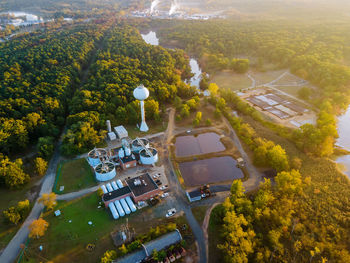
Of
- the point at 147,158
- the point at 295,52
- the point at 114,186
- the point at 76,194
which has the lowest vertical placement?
the point at 76,194

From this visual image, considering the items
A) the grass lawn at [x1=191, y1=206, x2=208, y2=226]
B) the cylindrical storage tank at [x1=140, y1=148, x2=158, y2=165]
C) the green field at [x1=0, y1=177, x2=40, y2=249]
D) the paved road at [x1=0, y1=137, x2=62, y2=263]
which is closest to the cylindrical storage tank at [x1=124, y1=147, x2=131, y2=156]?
the cylindrical storage tank at [x1=140, y1=148, x2=158, y2=165]

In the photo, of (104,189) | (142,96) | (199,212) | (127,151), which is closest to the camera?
(199,212)

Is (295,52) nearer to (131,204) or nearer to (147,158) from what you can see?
(147,158)

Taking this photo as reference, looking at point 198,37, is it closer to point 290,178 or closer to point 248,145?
point 248,145

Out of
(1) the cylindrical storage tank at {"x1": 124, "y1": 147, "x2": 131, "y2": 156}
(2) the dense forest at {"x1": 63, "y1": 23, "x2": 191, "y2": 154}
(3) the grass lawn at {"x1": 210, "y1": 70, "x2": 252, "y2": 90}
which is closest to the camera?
(1) the cylindrical storage tank at {"x1": 124, "y1": 147, "x2": 131, "y2": 156}

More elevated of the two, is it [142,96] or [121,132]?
[142,96]

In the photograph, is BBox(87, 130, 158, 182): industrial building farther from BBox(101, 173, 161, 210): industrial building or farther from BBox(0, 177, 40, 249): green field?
BBox(0, 177, 40, 249): green field

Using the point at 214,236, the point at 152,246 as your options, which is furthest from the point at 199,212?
the point at 152,246
